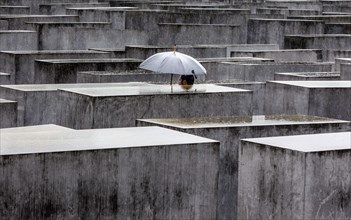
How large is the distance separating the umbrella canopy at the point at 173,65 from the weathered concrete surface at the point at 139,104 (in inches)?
22.0

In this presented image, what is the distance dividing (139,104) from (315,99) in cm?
176

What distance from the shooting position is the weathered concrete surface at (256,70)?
13039 mm

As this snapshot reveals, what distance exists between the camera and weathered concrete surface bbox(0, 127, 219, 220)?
6.20 metres

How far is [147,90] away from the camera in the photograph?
1005 cm

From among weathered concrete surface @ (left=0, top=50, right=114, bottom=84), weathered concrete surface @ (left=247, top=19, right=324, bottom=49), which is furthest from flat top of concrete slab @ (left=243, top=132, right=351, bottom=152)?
weathered concrete surface @ (left=247, top=19, right=324, bottom=49)

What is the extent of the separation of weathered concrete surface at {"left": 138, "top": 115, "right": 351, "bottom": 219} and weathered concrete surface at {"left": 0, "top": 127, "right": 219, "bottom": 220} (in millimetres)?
1054

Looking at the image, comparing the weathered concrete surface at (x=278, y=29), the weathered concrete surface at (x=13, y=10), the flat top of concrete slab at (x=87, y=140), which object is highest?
the weathered concrete surface at (x=13, y=10)

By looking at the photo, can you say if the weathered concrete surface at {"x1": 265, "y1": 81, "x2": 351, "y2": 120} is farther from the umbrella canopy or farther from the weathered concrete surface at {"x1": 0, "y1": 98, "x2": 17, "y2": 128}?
the weathered concrete surface at {"x1": 0, "y1": 98, "x2": 17, "y2": 128}

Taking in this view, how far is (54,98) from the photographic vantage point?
10086 millimetres

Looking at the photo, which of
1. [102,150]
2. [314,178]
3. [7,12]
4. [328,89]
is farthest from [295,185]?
[7,12]

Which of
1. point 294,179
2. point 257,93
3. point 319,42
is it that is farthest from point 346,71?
point 294,179

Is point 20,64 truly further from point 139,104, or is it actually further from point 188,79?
point 139,104

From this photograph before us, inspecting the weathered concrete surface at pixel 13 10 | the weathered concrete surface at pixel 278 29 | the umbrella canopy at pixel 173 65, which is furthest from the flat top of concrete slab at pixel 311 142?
the weathered concrete surface at pixel 13 10

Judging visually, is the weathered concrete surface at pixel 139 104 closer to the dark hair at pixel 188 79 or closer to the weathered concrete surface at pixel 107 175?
the dark hair at pixel 188 79
